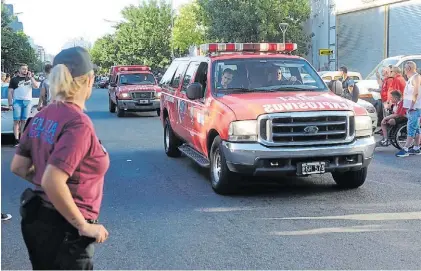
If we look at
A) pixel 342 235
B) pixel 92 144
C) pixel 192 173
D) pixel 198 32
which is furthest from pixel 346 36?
pixel 92 144

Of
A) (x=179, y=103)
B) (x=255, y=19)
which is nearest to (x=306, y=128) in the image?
(x=179, y=103)

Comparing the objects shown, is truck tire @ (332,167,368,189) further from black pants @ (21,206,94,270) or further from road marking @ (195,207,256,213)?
black pants @ (21,206,94,270)

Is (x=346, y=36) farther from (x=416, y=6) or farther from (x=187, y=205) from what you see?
(x=187, y=205)

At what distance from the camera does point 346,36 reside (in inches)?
1560

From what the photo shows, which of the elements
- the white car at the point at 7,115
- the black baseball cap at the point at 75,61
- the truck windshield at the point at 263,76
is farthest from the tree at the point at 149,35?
the black baseball cap at the point at 75,61

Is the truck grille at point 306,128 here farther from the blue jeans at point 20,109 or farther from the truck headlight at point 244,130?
the blue jeans at point 20,109

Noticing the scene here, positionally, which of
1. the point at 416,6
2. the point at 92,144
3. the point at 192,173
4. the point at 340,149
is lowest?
the point at 192,173

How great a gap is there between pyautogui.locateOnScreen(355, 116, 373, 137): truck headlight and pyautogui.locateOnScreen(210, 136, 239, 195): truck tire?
1.66 metres

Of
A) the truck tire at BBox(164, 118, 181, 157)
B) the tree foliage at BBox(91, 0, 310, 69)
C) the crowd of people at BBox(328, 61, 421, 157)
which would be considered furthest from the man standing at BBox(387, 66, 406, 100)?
the tree foliage at BBox(91, 0, 310, 69)

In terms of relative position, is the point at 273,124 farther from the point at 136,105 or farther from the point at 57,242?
the point at 136,105

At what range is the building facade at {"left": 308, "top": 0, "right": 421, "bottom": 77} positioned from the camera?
32875mm

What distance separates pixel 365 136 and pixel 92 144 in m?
5.52

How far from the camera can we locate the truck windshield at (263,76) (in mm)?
8555

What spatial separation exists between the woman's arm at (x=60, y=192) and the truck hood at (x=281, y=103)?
472 centimetres
